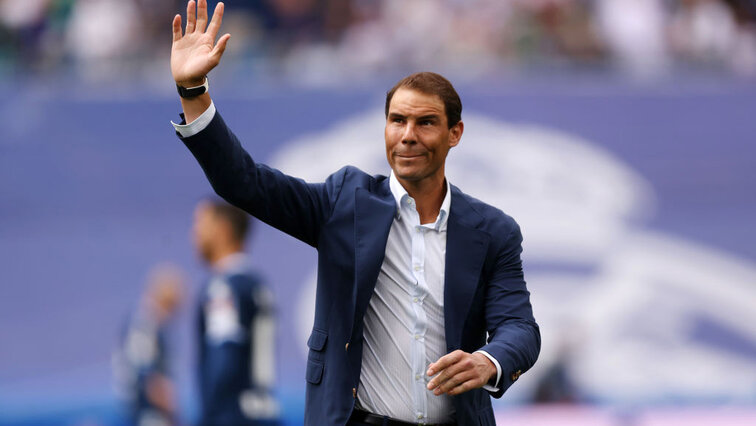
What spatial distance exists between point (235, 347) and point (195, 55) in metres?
2.82

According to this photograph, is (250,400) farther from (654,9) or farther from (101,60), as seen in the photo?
(654,9)

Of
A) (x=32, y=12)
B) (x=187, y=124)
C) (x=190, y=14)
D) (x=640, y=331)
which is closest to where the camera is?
(x=187, y=124)

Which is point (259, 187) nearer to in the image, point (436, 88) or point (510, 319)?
point (436, 88)

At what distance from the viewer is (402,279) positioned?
10.3ft

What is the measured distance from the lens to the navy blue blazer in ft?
9.96

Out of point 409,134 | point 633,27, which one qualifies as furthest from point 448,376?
point 633,27

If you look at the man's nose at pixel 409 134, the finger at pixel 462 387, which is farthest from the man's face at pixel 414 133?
the finger at pixel 462 387

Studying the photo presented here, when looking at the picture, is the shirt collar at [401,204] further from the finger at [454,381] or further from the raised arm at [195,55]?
the raised arm at [195,55]

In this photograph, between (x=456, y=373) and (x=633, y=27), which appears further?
(x=633, y=27)

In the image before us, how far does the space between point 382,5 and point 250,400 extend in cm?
656

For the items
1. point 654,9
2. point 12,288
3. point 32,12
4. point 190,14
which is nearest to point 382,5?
point 654,9

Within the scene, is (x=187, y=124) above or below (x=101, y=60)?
below

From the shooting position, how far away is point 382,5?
11.3m

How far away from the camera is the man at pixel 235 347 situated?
5488 millimetres
